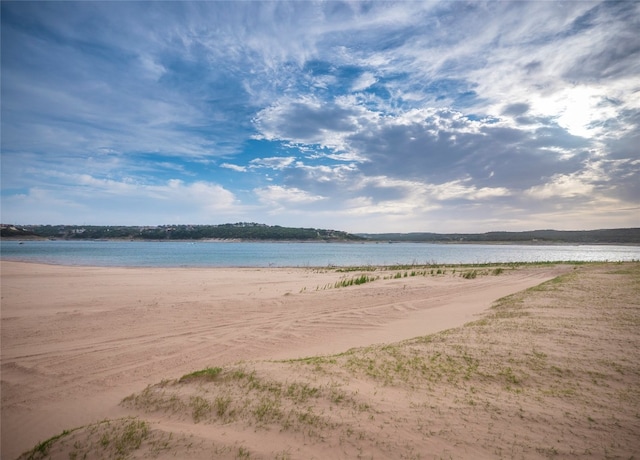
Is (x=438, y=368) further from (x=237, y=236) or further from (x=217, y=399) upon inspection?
(x=237, y=236)

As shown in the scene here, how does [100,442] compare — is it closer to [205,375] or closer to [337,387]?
[205,375]

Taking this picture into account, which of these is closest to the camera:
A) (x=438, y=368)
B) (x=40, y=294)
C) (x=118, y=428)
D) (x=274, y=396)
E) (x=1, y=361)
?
(x=118, y=428)

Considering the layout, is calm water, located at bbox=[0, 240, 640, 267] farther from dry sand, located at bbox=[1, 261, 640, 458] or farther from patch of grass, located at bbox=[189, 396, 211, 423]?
patch of grass, located at bbox=[189, 396, 211, 423]

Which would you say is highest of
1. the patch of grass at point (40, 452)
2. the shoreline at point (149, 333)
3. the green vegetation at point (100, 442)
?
the green vegetation at point (100, 442)

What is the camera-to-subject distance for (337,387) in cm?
438

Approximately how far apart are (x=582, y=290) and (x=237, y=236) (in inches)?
6347

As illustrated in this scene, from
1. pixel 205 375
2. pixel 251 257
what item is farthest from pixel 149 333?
pixel 251 257

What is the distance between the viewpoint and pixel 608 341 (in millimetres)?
5438

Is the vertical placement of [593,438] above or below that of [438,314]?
above

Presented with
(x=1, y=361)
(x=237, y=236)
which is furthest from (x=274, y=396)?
(x=237, y=236)

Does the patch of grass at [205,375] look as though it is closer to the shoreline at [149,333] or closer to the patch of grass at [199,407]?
the patch of grass at [199,407]

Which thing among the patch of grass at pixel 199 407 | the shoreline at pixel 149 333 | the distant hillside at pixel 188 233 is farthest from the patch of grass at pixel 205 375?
the distant hillside at pixel 188 233

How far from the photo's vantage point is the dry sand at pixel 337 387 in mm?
3334

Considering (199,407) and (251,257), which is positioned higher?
(199,407)
